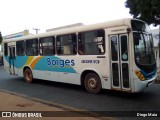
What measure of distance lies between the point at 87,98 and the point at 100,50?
2007 mm

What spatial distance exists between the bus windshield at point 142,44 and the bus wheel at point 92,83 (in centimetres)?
205

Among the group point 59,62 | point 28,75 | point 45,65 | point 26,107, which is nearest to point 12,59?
point 28,75

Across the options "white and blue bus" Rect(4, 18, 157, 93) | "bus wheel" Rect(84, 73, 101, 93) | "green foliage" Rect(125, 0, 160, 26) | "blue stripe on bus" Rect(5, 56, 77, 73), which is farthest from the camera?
"green foliage" Rect(125, 0, 160, 26)

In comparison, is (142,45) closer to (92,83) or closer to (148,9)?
(92,83)

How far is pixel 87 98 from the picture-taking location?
10047mm

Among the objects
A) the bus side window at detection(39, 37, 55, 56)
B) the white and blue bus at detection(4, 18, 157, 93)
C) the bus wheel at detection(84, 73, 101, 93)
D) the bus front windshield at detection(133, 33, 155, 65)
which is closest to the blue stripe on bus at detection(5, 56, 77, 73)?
the white and blue bus at detection(4, 18, 157, 93)

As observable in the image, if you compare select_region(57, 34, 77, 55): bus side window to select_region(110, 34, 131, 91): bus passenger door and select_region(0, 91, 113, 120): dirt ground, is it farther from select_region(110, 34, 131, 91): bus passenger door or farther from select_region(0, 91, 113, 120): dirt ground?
select_region(0, 91, 113, 120): dirt ground

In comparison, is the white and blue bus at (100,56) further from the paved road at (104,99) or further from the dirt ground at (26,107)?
the dirt ground at (26,107)

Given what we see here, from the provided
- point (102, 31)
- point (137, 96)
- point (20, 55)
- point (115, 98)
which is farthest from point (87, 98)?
point (20, 55)

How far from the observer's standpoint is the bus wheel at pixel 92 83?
1069 centimetres

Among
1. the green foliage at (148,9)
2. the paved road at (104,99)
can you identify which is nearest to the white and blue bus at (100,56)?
the paved road at (104,99)

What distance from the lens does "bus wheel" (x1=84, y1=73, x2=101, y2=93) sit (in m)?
10.7

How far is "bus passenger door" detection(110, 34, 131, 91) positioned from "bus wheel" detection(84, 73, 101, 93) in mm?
914

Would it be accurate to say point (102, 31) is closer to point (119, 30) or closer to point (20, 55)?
point (119, 30)
